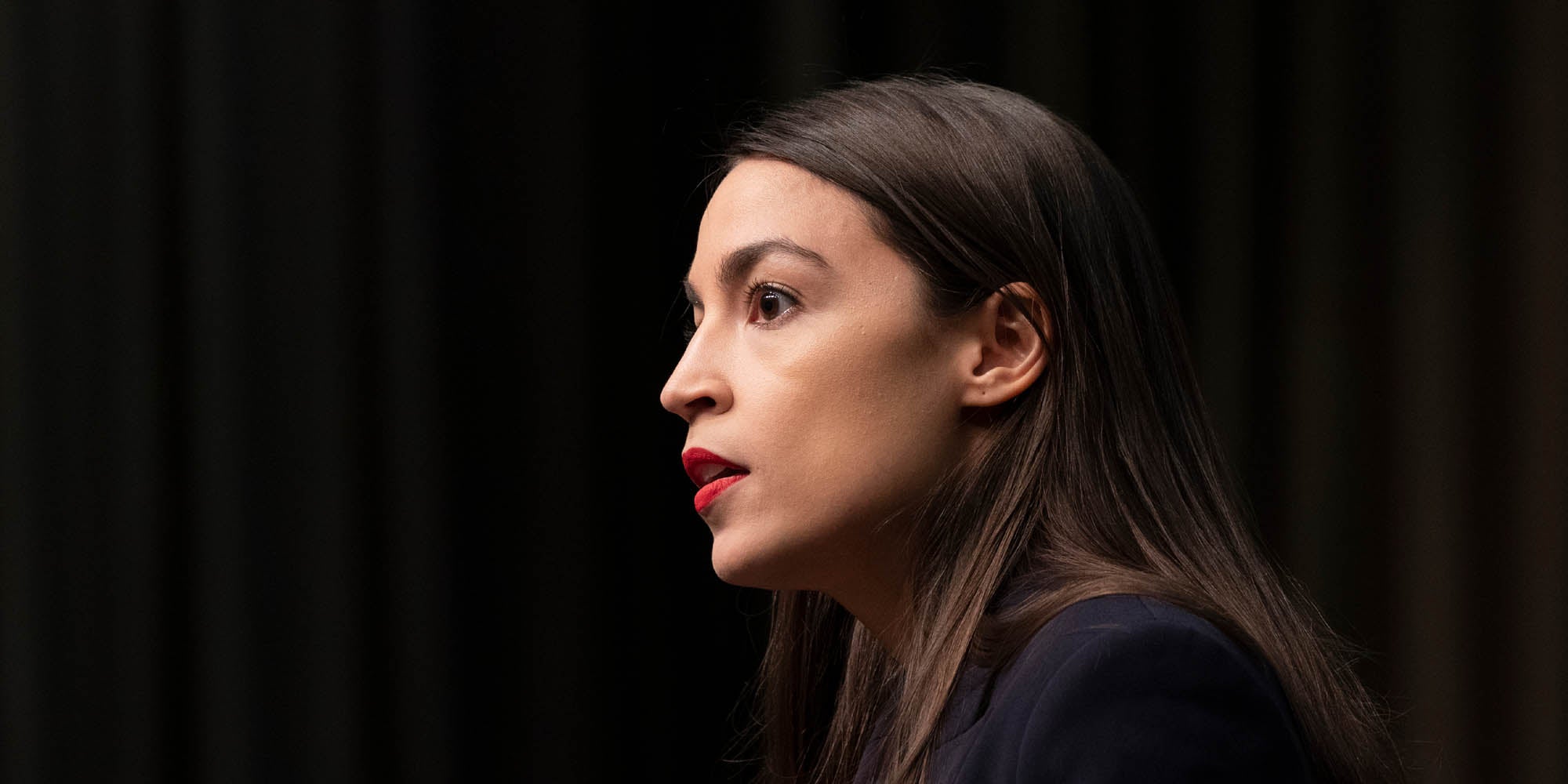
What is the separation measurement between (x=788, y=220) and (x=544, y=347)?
65 centimetres

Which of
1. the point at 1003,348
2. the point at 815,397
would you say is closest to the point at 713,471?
the point at 815,397

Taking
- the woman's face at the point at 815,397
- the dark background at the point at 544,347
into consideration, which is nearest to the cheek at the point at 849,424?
the woman's face at the point at 815,397

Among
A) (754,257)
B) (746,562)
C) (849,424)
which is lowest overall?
(746,562)

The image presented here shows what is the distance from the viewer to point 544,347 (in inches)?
66.7

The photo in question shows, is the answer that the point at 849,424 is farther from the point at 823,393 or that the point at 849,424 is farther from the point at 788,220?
the point at 788,220

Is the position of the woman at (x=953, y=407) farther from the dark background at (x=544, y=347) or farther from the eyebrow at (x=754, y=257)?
the dark background at (x=544, y=347)

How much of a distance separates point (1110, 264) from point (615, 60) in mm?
861

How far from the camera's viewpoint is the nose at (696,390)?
1.10m

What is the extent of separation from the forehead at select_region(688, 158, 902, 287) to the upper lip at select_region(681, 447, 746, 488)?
0.14 metres

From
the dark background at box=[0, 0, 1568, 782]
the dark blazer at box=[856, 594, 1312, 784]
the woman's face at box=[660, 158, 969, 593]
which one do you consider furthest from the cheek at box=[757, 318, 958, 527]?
the dark background at box=[0, 0, 1568, 782]

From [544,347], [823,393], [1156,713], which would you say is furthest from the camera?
[544,347]

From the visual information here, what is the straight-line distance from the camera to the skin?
107 cm

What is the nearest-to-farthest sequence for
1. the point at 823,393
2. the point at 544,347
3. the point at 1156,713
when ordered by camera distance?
1. the point at 1156,713
2. the point at 823,393
3. the point at 544,347

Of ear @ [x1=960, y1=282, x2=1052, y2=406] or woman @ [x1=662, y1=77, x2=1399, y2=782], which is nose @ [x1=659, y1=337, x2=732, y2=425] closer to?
woman @ [x1=662, y1=77, x2=1399, y2=782]
